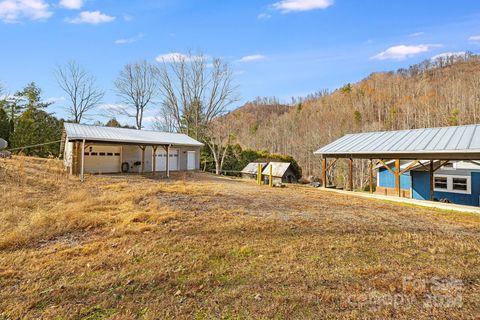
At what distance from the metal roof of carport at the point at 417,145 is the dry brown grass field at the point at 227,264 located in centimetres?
423

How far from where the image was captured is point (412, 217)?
26.0 feet

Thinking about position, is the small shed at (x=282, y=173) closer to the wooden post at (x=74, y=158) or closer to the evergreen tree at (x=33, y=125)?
the wooden post at (x=74, y=158)

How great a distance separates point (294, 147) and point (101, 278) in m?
39.8

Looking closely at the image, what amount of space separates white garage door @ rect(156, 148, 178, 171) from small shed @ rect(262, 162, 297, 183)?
7799 millimetres

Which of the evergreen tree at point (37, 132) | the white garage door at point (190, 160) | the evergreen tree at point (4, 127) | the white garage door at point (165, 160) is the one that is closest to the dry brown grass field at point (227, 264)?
the white garage door at point (165, 160)

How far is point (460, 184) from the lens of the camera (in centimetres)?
1420

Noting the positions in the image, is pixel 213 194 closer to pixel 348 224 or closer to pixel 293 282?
pixel 348 224

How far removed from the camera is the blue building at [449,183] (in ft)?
44.9

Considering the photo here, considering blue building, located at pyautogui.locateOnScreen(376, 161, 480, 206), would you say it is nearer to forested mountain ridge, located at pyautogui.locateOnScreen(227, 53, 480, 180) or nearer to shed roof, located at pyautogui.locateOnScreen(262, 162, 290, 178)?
shed roof, located at pyautogui.locateOnScreen(262, 162, 290, 178)

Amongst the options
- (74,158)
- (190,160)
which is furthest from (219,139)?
(74,158)

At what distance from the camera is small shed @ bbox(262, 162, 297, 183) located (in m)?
22.3

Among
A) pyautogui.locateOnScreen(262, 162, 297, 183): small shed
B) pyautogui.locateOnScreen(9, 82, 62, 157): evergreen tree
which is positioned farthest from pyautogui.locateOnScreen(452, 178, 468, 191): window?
pyautogui.locateOnScreen(9, 82, 62, 157): evergreen tree

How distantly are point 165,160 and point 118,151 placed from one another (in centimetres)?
389

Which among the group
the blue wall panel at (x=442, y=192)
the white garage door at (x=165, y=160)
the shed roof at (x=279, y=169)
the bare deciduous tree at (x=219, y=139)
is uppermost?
the bare deciduous tree at (x=219, y=139)
